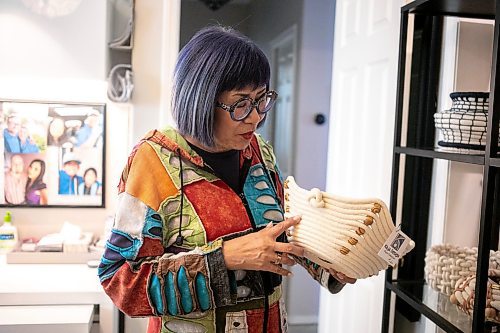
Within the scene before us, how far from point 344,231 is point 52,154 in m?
1.72

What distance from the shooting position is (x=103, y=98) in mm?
2488

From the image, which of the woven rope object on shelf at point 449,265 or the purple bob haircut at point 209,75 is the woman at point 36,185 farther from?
the woven rope object on shelf at point 449,265

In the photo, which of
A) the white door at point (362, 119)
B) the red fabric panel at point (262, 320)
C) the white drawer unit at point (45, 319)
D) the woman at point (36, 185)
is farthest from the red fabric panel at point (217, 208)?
the woman at point (36, 185)

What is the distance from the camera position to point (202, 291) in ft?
3.92

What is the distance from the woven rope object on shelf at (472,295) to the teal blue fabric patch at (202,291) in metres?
0.64

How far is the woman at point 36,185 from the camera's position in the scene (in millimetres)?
2451

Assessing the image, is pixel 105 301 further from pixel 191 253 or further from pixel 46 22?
pixel 46 22

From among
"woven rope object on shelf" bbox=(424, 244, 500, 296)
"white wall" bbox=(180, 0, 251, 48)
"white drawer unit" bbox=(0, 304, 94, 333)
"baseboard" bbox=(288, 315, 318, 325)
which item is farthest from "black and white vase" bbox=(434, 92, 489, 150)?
"baseboard" bbox=(288, 315, 318, 325)

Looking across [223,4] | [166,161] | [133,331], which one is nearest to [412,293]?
[166,161]

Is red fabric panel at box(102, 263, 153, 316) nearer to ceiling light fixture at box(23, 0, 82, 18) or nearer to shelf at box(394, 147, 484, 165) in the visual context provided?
shelf at box(394, 147, 484, 165)

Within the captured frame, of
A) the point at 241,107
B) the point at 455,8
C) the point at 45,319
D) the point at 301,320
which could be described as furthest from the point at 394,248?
the point at 301,320

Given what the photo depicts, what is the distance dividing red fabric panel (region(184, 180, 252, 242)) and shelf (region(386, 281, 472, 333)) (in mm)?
558

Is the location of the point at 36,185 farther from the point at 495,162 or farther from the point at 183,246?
the point at 495,162

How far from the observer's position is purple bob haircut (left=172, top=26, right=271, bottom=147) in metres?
1.23
